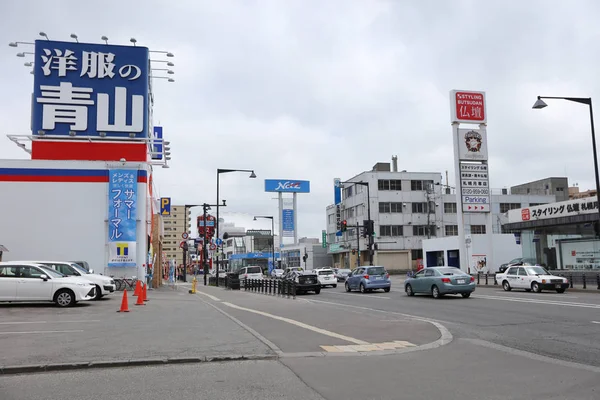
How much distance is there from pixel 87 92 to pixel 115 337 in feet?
85.1

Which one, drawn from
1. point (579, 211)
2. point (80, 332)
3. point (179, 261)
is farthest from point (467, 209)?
point (179, 261)

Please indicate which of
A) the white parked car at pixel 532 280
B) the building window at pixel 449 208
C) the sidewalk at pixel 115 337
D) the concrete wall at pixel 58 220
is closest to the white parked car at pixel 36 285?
the sidewalk at pixel 115 337

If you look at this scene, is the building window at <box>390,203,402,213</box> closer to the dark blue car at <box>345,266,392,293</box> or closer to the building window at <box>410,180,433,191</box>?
the building window at <box>410,180,433,191</box>

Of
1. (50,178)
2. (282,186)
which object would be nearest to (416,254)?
(282,186)

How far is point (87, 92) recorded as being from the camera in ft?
108

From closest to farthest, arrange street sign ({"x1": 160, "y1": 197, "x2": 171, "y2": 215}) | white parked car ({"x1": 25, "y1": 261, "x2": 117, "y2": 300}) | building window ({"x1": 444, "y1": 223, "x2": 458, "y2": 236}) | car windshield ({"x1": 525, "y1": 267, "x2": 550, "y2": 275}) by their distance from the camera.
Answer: white parked car ({"x1": 25, "y1": 261, "x2": 117, "y2": 300}) < car windshield ({"x1": 525, "y1": 267, "x2": 550, "y2": 275}) < street sign ({"x1": 160, "y1": 197, "x2": 171, "y2": 215}) < building window ({"x1": 444, "y1": 223, "x2": 458, "y2": 236})

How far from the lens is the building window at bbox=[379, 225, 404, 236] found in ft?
235

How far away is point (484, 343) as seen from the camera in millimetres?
10500

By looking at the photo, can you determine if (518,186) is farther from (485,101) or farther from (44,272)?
(44,272)

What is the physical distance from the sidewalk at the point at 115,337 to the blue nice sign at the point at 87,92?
18453 mm

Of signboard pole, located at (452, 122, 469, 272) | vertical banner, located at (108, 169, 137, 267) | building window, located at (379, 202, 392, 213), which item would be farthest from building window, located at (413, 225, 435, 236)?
vertical banner, located at (108, 169, 137, 267)

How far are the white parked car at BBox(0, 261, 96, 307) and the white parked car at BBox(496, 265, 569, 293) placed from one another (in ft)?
69.2

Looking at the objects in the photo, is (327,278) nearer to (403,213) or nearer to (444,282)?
(444,282)

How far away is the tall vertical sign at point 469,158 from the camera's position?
132 feet
